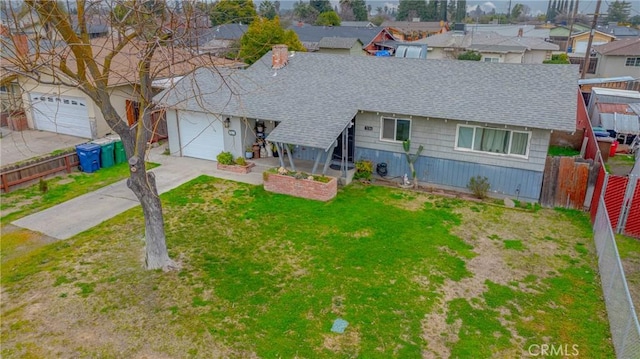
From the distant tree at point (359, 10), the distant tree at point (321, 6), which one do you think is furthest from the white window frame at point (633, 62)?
the distant tree at point (359, 10)

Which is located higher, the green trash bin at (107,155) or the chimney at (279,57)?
the chimney at (279,57)

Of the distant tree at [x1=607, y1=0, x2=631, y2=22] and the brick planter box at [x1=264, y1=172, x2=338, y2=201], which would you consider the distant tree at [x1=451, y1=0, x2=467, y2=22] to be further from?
the brick planter box at [x1=264, y1=172, x2=338, y2=201]

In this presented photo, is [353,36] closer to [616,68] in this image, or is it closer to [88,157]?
[616,68]

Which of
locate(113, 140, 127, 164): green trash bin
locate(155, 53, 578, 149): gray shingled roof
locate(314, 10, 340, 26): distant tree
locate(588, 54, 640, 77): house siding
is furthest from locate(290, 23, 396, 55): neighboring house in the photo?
locate(113, 140, 127, 164): green trash bin

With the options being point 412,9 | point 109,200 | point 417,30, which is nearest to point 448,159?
point 109,200

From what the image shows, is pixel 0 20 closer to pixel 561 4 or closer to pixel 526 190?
pixel 526 190

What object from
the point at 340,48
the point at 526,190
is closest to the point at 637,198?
the point at 526,190

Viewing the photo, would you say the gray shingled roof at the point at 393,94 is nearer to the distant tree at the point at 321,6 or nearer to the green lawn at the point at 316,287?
the green lawn at the point at 316,287

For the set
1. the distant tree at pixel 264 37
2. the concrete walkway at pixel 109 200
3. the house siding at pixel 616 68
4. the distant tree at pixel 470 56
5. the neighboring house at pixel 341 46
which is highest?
the distant tree at pixel 264 37
